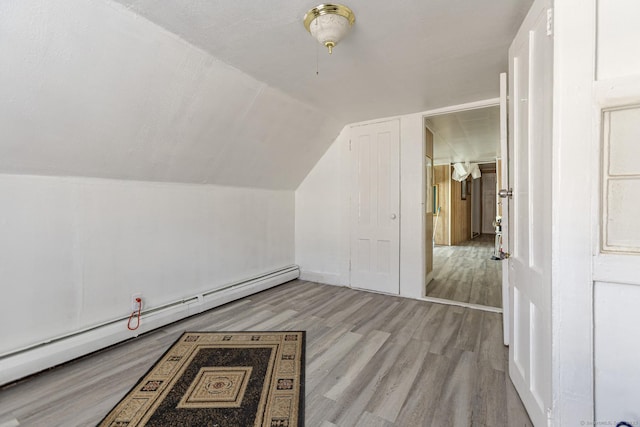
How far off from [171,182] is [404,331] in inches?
101

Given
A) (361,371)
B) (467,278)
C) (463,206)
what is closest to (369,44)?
(361,371)

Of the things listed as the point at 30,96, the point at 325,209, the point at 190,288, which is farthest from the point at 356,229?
the point at 30,96

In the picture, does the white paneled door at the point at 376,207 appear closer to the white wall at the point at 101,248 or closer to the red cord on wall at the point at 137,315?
the white wall at the point at 101,248

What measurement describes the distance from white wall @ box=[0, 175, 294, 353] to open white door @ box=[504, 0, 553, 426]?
8.93 feet

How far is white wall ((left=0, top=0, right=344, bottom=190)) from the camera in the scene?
1384mm

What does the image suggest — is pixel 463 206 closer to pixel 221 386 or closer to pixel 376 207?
pixel 376 207

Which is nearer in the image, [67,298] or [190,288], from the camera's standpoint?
[67,298]

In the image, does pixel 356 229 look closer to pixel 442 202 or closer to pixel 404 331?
pixel 404 331

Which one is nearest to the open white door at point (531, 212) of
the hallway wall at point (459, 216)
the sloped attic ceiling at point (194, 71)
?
the sloped attic ceiling at point (194, 71)

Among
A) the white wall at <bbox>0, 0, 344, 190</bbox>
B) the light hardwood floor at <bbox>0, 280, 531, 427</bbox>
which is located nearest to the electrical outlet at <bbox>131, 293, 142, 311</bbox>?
the light hardwood floor at <bbox>0, 280, 531, 427</bbox>

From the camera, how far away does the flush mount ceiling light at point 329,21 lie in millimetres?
1471

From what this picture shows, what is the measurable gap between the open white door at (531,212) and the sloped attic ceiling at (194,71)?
0.41 meters

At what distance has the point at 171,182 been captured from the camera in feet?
8.43

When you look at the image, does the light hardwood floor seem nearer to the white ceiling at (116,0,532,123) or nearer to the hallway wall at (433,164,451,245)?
the white ceiling at (116,0,532,123)
